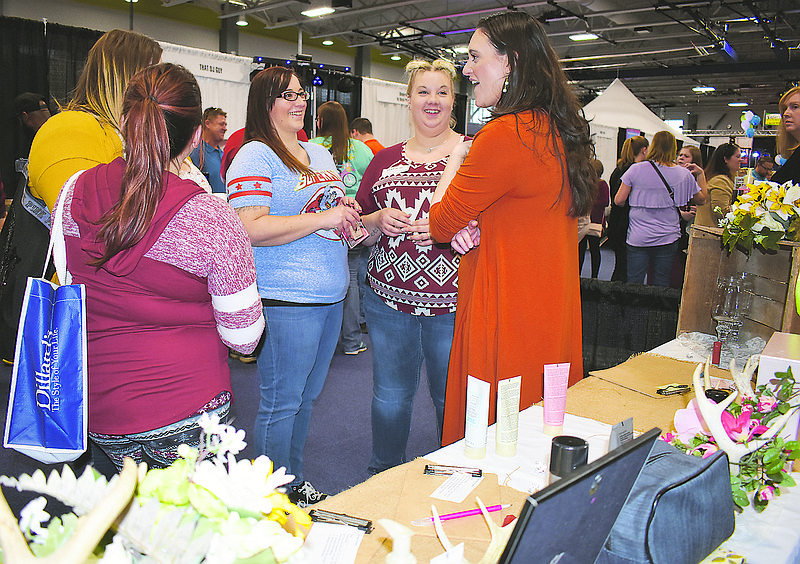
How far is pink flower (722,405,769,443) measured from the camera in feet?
3.35

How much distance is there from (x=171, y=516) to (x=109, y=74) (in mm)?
1303

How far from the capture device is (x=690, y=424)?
1.11 meters

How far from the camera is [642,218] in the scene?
4.62 m

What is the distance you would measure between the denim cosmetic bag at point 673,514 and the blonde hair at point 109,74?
4.53 ft

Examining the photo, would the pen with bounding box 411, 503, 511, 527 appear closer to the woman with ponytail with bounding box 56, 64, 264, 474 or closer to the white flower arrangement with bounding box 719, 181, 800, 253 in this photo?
the woman with ponytail with bounding box 56, 64, 264, 474

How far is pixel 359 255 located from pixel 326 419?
1438 mm

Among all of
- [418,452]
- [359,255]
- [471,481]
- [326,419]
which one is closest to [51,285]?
[471,481]

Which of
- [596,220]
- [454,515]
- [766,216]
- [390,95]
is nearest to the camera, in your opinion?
[454,515]

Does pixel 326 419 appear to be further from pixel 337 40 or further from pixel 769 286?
pixel 337 40

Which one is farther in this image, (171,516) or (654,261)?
(654,261)

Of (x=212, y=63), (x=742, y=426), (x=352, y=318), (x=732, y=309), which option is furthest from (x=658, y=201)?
(x=212, y=63)

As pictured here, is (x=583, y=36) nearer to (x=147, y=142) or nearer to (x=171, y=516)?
(x=147, y=142)

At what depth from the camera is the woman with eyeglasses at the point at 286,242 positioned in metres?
1.78

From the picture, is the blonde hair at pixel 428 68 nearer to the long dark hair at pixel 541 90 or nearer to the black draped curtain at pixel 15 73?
the long dark hair at pixel 541 90
